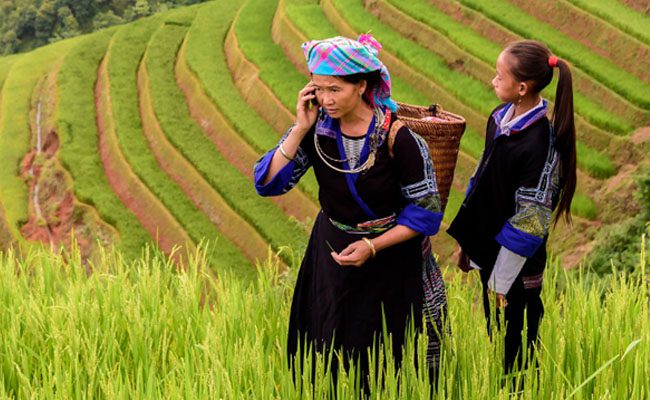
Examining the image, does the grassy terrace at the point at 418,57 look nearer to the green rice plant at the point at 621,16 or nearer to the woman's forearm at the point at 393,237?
the green rice plant at the point at 621,16

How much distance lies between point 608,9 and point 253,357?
11.5 metres

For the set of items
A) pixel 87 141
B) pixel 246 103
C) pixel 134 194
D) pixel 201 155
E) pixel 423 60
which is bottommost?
pixel 134 194

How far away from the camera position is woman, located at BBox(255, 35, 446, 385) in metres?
2.60

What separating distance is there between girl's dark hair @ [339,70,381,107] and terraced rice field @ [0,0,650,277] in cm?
757

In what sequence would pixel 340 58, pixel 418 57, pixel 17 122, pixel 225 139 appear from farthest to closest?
pixel 17 122 < pixel 225 139 < pixel 418 57 < pixel 340 58

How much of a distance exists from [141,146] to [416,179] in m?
15.3

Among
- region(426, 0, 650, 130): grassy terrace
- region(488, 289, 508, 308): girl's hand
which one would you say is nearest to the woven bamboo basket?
region(488, 289, 508, 308): girl's hand

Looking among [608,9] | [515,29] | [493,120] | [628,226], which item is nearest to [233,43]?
[515,29]

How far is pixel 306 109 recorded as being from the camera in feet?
8.68

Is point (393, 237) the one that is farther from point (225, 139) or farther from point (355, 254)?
point (225, 139)

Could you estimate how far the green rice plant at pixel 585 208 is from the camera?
10.1 m

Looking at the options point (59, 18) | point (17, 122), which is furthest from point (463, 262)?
point (59, 18)

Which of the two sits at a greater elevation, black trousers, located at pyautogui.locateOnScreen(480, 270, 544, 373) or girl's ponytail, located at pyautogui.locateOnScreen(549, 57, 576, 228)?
girl's ponytail, located at pyautogui.locateOnScreen(549, 57, 576, 228)

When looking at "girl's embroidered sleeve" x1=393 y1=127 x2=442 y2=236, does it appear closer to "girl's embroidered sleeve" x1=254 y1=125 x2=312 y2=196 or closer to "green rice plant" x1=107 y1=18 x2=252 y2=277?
"girl's embroidered sleeve" x1=254 y1=125 x2=312 y2=196
